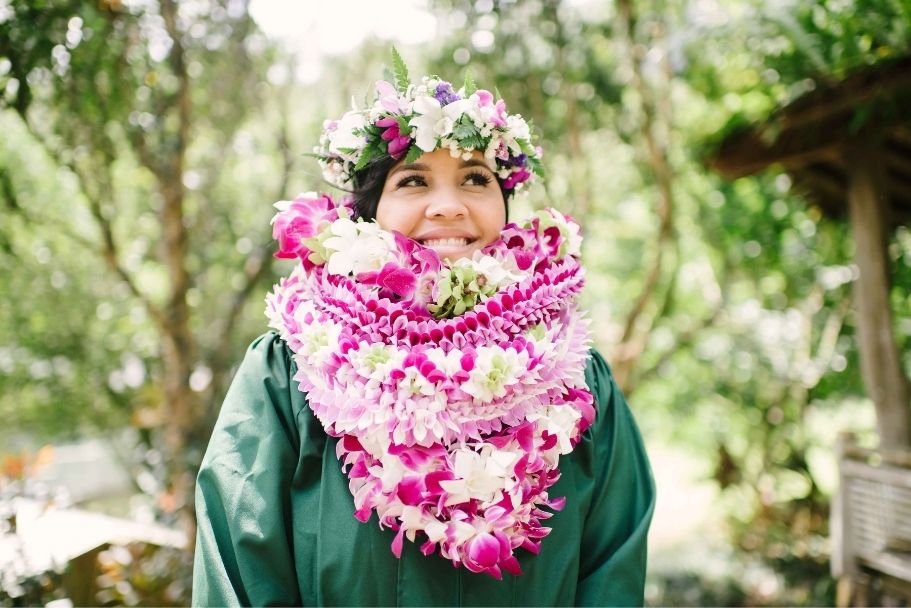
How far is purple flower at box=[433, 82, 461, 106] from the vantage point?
65.1 inches

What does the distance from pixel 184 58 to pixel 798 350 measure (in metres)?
6.04

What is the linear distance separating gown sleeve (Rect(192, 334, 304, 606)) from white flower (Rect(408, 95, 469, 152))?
26.7 inches

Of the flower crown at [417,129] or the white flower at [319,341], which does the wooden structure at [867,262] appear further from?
the white flower at [319,341]

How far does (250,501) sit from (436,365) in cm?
50

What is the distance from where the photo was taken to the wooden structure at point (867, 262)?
354 centimetres

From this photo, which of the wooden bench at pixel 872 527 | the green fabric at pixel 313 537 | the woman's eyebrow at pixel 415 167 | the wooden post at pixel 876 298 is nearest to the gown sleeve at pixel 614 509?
the green fabric at pixel 313 537

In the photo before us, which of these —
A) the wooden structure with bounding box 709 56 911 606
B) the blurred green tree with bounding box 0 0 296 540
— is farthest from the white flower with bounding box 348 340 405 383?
the wooden structure with bounding box 709 56 911 606

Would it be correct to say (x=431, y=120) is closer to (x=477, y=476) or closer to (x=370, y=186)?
(x=370, y=186)

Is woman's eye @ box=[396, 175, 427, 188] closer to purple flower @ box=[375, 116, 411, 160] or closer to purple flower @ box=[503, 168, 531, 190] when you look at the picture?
purple flower @ box=[375, 116, 411, 160]

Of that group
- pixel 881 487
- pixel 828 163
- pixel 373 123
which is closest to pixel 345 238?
pixel 373 123

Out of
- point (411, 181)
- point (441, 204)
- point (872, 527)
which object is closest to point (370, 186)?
point (411, 181)

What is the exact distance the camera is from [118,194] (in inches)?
252

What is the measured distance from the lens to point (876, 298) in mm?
4227

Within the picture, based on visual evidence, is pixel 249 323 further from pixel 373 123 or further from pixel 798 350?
pixel 798 350
